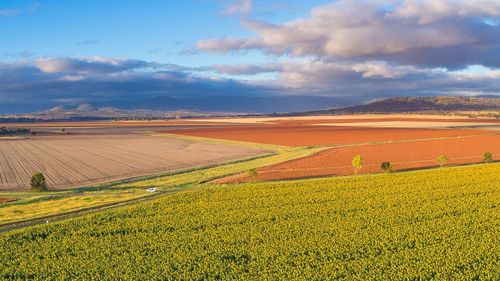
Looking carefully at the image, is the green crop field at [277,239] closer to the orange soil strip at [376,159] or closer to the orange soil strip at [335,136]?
the orange soil strip at [376,159]

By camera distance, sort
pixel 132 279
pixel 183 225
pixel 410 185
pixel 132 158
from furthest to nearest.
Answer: pixel 132 158 < pixel 410 185 < pixel 183 225 < pixel 132 279

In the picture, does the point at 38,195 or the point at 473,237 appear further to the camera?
the point at 38,195

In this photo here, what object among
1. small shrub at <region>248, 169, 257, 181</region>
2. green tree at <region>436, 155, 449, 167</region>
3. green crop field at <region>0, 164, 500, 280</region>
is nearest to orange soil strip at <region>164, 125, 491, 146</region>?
green tree at <region>436, 155, 449, 167</region>

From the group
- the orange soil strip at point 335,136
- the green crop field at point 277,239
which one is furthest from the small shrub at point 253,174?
the orange soil strip at point 335,136

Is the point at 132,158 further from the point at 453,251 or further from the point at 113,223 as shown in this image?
Answer: the point at 453,251

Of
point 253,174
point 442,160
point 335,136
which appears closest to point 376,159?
point 442,160

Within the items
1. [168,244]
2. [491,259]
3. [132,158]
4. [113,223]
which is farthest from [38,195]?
[491,259]
